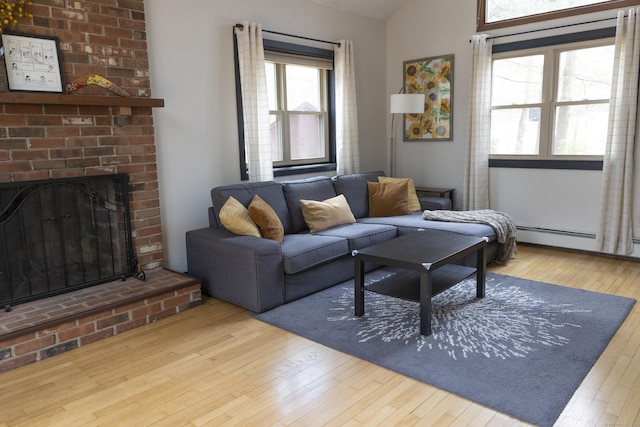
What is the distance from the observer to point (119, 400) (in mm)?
2326

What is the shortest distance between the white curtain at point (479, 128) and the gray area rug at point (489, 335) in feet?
4.98

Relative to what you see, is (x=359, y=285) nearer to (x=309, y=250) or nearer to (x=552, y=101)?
(x=309, y=250)

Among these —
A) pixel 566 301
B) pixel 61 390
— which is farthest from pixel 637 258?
pixel 61 390

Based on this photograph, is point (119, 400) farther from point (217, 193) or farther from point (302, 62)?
point (302, 62)

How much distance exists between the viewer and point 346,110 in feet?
17.3

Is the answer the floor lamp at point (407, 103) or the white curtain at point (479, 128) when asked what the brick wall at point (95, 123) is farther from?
the white curtain at point (479, 128)

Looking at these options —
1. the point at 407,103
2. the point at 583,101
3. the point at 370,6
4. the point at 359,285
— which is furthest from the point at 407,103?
the point at 359,285

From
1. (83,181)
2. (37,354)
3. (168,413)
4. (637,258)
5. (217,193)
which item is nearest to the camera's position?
(168,413)

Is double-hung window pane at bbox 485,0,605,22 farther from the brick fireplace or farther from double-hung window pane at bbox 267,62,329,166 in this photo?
the brick fireplace

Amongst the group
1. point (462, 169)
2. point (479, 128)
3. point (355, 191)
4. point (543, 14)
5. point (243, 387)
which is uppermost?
point (543, 14)

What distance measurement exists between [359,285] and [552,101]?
9.95ft

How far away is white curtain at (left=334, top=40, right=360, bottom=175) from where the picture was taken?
5227mm

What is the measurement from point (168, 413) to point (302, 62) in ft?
12.1

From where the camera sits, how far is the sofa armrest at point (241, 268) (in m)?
3.32
